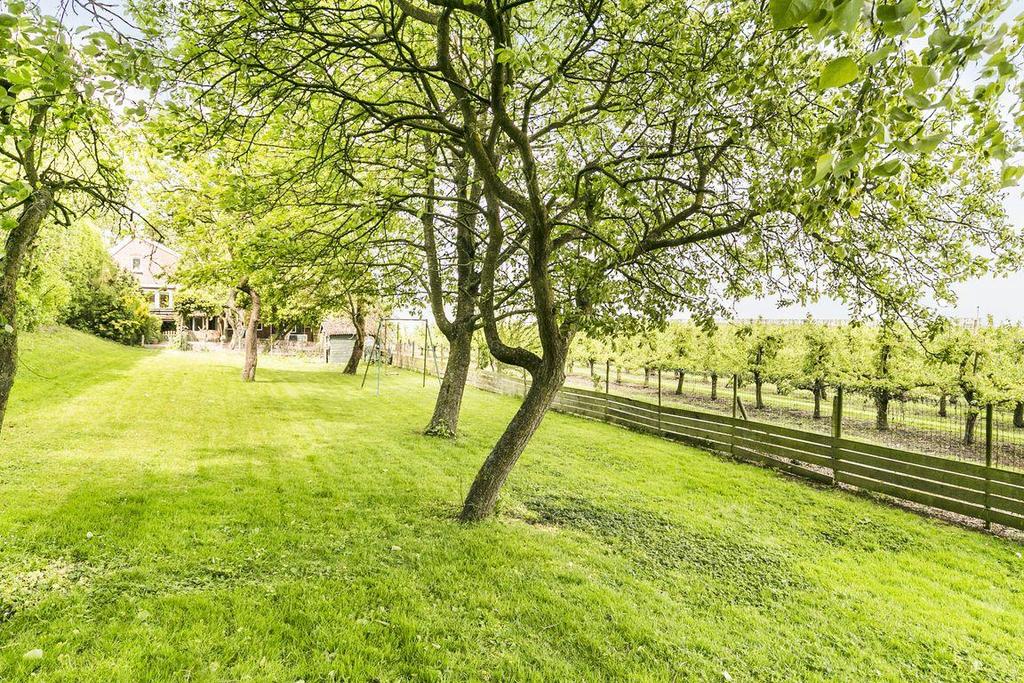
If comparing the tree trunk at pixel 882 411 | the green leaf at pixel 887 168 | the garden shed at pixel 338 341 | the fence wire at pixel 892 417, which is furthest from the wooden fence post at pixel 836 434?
the garden shed at pixel 338 341

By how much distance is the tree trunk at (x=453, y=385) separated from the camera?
1084cm

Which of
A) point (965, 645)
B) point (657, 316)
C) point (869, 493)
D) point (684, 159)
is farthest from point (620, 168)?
point (869, 493)

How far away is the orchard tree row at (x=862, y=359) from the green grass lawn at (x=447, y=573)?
2662 mm

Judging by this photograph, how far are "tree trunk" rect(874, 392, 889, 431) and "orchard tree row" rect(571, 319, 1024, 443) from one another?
1.1 inches

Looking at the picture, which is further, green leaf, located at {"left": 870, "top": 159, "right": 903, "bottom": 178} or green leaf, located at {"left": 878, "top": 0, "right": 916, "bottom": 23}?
green leaf, located at {"left": 870, "top": 159, "right": 903, "bottom": 178}

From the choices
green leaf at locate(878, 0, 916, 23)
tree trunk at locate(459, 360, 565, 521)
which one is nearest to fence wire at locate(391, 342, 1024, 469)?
tree trunk at locate(459, 360, 565, 521)

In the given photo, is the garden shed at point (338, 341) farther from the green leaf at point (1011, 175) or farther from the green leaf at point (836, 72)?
the green leaf at point (836, 72)

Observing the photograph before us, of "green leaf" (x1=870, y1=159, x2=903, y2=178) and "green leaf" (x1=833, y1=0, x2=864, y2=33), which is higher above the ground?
"green leaf" (x1=833, y1=0, x2=864, y2=33)

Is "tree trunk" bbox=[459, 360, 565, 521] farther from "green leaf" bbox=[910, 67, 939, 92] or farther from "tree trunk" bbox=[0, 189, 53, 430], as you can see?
"green leaf" bbox=[910, 67, 939, 92]

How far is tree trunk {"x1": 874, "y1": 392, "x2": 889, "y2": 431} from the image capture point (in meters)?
15.2

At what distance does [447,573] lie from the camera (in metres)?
4.74

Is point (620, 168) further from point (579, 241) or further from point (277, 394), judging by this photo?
point (277, 394)

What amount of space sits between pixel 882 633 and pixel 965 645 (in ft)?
2.34

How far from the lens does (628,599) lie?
452cm
